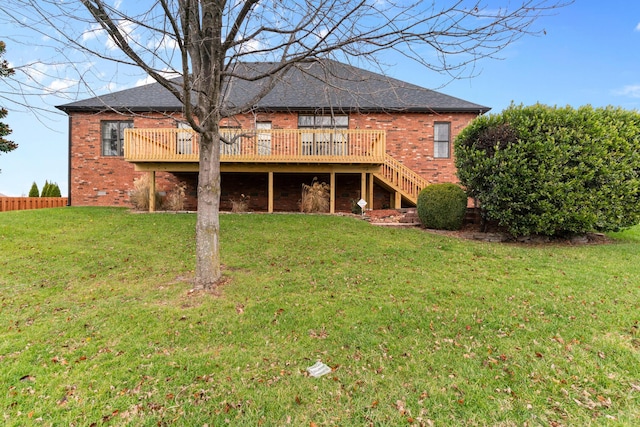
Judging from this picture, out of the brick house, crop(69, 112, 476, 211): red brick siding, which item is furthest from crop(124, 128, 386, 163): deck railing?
crop(69, 112, 476, 211): red brick siding

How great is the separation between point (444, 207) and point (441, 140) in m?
5.63

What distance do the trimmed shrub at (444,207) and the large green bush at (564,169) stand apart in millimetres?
1034

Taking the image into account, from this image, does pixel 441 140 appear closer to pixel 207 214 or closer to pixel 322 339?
pixel 207 214

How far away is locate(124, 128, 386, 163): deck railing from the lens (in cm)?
1108

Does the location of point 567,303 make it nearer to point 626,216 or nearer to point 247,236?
point 626,216

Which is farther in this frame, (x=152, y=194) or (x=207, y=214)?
(x=152, y=194)

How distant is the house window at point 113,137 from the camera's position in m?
13.8

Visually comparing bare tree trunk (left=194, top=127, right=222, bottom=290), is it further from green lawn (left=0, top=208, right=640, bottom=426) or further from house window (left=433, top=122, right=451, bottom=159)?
house window (left=433, top=122, right=451, bottom=159)

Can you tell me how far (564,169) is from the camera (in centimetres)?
750

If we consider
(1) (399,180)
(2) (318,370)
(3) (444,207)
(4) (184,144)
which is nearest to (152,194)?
(4) (184,144)

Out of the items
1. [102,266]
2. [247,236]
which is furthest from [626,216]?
[102,266]

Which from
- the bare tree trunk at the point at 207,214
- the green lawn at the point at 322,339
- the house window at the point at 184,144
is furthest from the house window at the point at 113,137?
the bare tree trunk at the point at 207,214

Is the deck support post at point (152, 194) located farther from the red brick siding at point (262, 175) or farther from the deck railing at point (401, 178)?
the deck railing at point (401, 178)

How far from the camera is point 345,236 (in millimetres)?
7988
